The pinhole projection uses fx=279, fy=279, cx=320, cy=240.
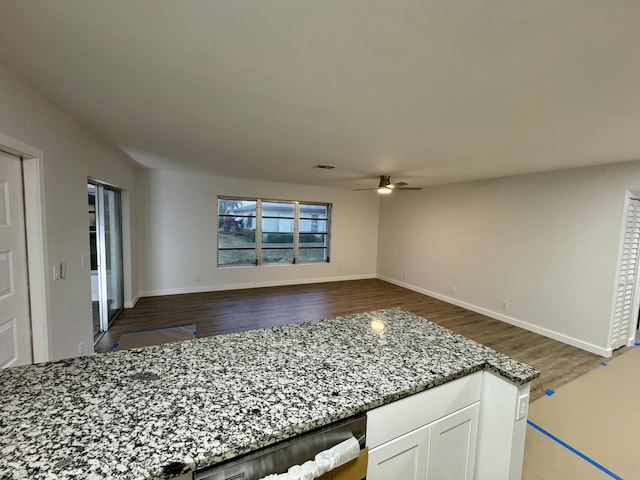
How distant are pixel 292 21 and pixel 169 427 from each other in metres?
1.52

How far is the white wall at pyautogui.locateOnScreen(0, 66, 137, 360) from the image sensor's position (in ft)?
5.72

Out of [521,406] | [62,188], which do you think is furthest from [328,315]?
[62,188]

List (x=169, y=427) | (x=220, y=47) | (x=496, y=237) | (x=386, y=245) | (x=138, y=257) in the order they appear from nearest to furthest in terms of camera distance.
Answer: (x=169, y=427) < (x=220, y=47) < (x=496, y=237) < (x=138, y=257) < (x=386, y=245)

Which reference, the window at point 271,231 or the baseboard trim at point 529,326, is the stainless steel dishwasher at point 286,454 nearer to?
the baseboard trim at point 529,326

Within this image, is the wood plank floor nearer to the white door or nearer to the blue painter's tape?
the blue painter's tape

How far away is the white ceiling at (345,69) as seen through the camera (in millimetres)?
1098

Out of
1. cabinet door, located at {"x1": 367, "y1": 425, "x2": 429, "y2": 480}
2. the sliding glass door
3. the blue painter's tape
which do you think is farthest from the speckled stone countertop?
the sliding glass door

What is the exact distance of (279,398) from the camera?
973 millimetres

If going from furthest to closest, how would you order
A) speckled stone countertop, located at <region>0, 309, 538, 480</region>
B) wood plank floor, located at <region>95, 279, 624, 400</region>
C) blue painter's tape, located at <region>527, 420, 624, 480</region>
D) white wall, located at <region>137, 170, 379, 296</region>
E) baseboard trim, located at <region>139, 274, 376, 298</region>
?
baseboard trim, located at <region>139, 274, 376, 298</region>, white wall, located at <region>137, 170, 379, 296</region>, wood plank floor, located at <region>95, 279, 624, 400</region>, blue painter's tape, located at <region>527, 420, 624, 480</region>, speckled stone countertop, located at <region>0, 309, 538, 480</region>

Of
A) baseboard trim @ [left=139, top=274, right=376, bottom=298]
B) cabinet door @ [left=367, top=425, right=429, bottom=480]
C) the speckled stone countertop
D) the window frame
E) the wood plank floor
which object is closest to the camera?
the speckled stone countertop

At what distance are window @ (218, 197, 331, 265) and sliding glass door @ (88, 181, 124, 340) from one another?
1911mm

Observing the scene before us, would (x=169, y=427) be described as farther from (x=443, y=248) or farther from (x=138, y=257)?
(x=443, y=248)

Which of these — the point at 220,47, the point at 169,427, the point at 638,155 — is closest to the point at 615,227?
the point at 638,155

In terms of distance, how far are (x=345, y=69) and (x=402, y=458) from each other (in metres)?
1.81
